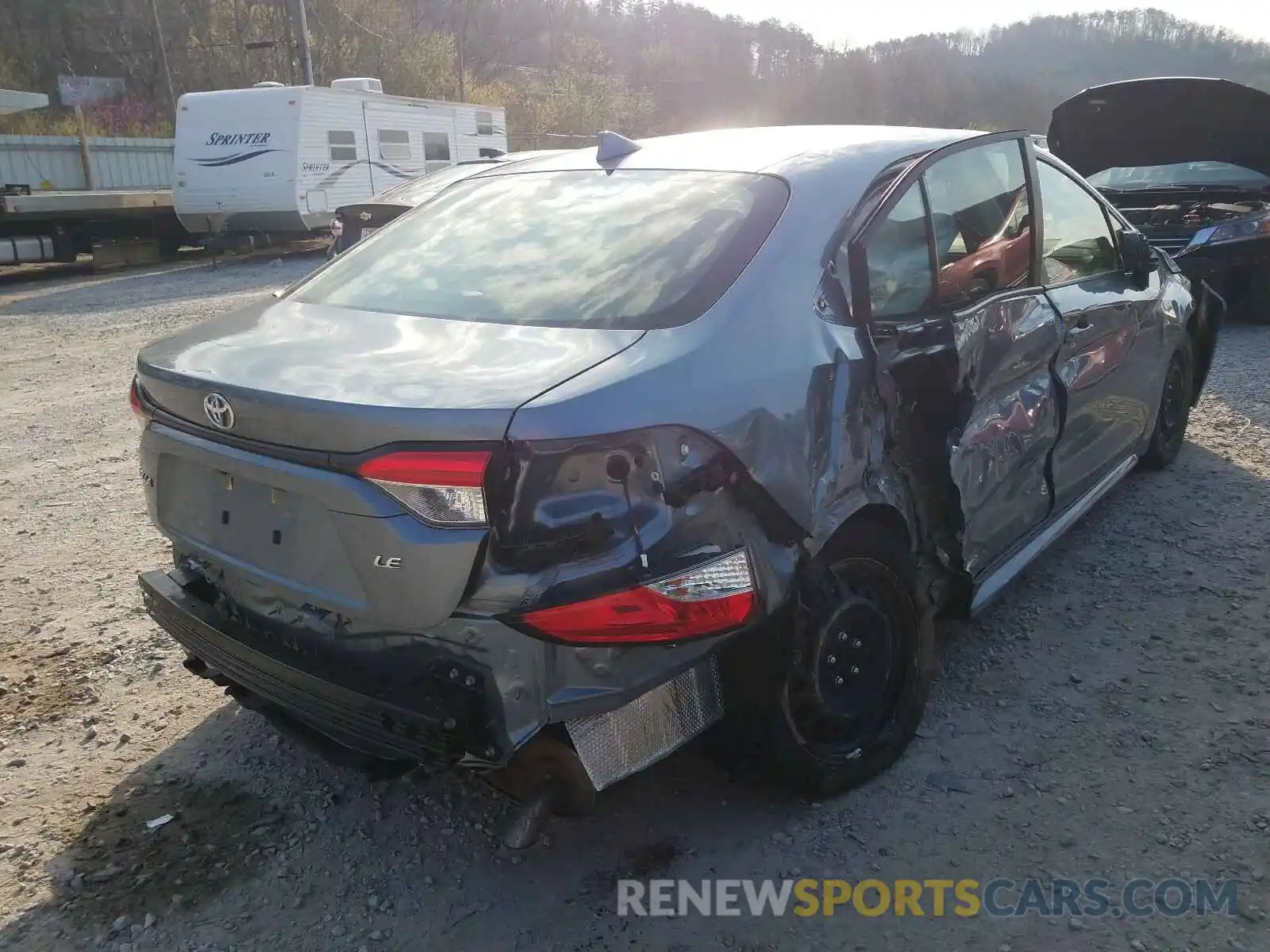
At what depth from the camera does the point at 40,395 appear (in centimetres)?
775

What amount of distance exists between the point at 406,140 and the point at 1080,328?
57.7 feet

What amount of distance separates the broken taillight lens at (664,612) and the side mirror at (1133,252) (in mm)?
2947

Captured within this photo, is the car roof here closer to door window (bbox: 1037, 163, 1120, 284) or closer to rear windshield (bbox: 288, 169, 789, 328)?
rear windshield (bbox: 288, 169, 789, 328)

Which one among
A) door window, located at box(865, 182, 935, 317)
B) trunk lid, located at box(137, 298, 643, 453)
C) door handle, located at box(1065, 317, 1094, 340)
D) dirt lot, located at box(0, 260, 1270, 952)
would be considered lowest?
dirt lot, located at box(0, 260, 1270, 952)

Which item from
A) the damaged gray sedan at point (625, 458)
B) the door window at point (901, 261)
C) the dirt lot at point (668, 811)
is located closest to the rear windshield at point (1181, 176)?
the dirt lot at point (668, 811)

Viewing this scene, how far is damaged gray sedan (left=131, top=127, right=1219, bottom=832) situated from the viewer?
2.02 m

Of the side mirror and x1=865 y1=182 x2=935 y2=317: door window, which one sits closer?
x1=865 y1=182 x2=935 y2=317: door window

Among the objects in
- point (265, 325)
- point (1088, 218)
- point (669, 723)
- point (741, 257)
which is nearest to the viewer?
point (669, 723)

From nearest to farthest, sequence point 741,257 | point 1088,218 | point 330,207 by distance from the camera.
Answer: point 741,257 → point 1088,218 → point 330,207

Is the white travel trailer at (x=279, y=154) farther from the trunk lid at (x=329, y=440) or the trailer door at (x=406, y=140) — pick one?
the trunk lid at (x=329, y=440)

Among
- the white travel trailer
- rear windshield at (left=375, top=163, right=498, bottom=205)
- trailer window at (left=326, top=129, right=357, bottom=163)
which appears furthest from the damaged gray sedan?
trailer window at (left=326, top=129, right=357, bottom=163)

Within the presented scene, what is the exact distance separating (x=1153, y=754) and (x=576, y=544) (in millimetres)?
1969

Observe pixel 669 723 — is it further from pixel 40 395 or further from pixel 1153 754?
pixel 40 395

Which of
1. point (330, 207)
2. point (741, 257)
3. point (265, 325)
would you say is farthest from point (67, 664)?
point (330, 207)
